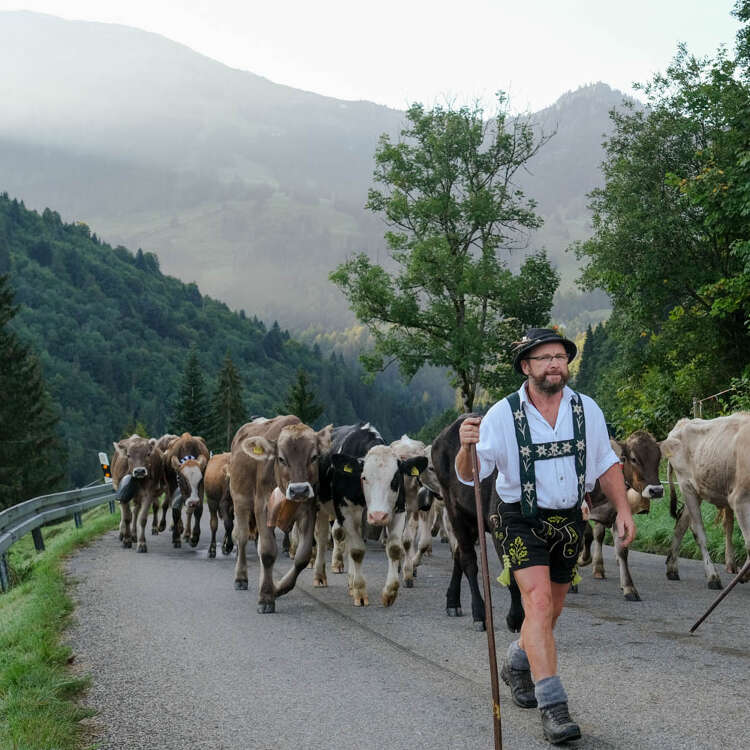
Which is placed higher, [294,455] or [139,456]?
[294,455]

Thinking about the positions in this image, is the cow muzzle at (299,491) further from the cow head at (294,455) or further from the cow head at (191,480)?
the cow head at (191,480)

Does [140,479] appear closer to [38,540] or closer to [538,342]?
[38,540]

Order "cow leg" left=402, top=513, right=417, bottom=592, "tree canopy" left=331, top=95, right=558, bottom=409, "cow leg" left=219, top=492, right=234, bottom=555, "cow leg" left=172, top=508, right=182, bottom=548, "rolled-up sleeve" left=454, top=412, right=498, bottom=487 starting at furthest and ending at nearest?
1. "tree canopy" left=331, top=95, right=558, bottom=409
2. "cow leg" left=172, top=508, right=182, bottom=548
3. "cow leg" left=219, top=492, right=234, bottom=555
4. "cow leg" left=402, top=513, right=417, bottom=592
5. "rolled-up sleeve" left=454, top=412, right=498, bottom=487

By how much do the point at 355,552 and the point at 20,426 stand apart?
186 feet

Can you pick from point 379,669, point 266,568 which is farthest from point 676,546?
point 379,669

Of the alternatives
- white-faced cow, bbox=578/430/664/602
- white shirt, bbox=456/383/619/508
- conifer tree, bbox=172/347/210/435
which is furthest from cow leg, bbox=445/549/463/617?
conifer tree, bbox=172/347/210/435

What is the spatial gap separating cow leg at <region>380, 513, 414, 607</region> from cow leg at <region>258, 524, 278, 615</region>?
1172 mm

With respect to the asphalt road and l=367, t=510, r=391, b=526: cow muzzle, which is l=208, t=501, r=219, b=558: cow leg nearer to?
the asphalt road

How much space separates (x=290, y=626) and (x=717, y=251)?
31644 mm

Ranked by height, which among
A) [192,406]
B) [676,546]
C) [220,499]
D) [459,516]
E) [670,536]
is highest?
[192,406]

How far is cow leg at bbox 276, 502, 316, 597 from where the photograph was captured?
10320 mm

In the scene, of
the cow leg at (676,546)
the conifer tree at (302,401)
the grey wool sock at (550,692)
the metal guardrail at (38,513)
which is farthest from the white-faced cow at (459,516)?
the conifer tree at (302,401)

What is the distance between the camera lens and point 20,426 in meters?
62.3

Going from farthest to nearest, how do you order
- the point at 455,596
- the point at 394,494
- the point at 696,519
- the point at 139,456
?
the point at 139,456 → the point at 696,519 → the point at 394,494 → the point at 455,596
